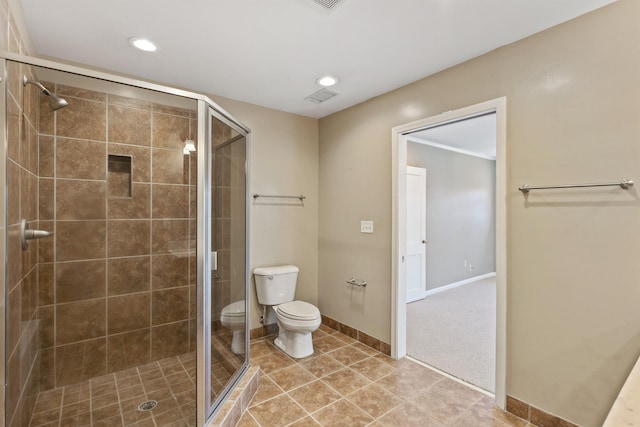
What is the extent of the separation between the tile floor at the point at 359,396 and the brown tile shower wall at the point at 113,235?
2.50 feet

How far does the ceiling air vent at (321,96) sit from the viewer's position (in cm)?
274

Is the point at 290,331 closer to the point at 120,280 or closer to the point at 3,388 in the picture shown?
the point at 120,280

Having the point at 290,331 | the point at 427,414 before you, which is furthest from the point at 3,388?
the point at 427,414

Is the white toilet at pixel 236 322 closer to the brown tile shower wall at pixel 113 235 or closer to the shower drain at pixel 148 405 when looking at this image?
the brown tile shower wall at pixel 113 235

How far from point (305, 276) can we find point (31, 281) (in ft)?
7.56

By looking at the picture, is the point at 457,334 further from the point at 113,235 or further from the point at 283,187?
the point at 113,235

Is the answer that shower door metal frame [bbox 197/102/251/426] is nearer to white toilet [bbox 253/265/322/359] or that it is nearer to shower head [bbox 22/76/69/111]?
shower head [bbox 22/76/69/111]

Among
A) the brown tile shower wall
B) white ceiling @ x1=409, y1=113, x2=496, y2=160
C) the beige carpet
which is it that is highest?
white ceiling @ x1=409, y1=113, x2=496, y2=160

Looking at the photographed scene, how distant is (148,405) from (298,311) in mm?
1265

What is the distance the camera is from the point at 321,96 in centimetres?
284

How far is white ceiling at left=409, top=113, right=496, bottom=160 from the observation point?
148 inches

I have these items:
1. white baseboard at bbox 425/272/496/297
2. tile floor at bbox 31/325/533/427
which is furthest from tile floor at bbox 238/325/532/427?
white baseboard at bbox 425/272/496/297

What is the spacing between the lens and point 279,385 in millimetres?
2256

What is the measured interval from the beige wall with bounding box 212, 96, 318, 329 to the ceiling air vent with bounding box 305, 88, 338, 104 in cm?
49
